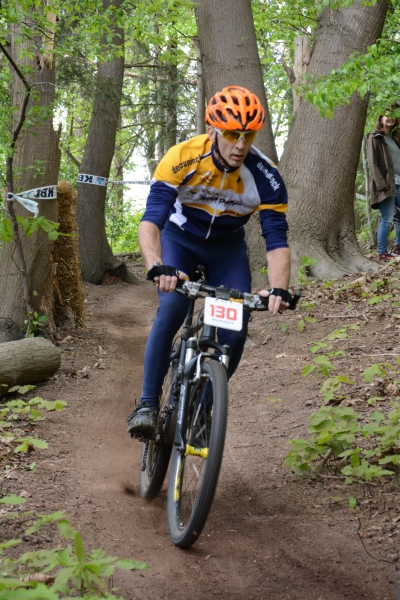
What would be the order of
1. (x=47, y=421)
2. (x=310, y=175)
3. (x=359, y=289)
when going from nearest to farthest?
(x=47, y=421) → (x=359, y=289) → (x=310, y=175)

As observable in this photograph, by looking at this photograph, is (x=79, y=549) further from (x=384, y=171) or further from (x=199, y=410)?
(x=384, y=171)

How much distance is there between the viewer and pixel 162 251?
13.6 ft

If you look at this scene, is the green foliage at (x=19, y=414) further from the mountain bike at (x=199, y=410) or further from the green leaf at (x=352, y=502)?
the green leaf at (x=352, y=502)

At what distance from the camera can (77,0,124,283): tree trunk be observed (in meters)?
13.2

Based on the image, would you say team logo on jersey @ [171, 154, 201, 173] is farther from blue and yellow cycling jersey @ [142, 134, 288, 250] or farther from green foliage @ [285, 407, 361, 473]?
green foliage @ [285, 407, 361, 473]

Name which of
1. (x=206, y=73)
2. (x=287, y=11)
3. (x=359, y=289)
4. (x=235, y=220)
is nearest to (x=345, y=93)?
(x=235, y=220)

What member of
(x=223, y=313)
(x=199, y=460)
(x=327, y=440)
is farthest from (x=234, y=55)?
(x=199, y=460)

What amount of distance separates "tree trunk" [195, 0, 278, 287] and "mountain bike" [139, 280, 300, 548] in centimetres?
601

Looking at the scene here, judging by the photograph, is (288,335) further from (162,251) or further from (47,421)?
(162,251)

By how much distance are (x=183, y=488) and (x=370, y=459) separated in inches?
54.8

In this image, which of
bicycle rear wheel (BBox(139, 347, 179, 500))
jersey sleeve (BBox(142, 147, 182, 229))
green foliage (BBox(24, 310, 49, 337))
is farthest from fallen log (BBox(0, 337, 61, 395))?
jersey sleeve (BBox(142, 147, 182, 229))

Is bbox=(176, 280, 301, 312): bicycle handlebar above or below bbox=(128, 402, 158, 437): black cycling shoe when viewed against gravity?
above

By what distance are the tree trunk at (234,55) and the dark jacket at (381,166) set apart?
1.83 m

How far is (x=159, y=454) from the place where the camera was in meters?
4.16
